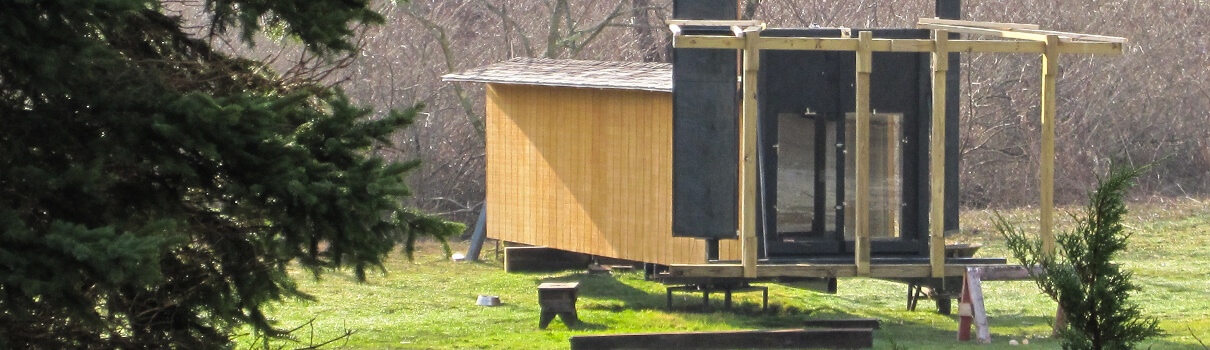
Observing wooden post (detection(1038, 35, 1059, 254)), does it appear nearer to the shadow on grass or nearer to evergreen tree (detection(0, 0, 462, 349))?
the shadow on grass

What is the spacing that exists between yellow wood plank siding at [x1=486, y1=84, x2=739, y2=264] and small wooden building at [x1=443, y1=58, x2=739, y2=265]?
0.04ft

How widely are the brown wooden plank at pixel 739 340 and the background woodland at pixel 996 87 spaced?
13676 millimetres

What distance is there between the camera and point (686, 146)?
11.2 meters

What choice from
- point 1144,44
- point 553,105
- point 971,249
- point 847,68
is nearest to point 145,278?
point 847,68

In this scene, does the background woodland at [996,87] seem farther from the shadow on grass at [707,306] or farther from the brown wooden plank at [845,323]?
the brown wooden plank at [845,323]

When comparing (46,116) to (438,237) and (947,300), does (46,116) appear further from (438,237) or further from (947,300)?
(947,300)

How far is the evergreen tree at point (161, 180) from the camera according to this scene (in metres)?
4.74

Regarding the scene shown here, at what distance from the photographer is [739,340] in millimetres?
9977

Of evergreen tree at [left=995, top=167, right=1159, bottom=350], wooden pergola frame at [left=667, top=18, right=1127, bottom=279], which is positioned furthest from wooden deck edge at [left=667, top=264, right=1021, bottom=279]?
evergreen tree at [left=995, top=167, right=1159, bottom=350]

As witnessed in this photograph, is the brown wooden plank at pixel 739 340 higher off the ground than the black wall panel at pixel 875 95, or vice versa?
the black wall panel at pixel 875 95

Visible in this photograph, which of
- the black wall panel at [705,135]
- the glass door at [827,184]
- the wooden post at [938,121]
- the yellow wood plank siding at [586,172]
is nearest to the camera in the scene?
the wooden post at [938,121]

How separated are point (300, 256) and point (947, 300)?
9.23 metres

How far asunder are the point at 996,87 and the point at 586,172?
1149cm

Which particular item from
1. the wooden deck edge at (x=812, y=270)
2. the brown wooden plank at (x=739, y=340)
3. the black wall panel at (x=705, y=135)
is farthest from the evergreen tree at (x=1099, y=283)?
the black wall panel at (x=705, y=135)
